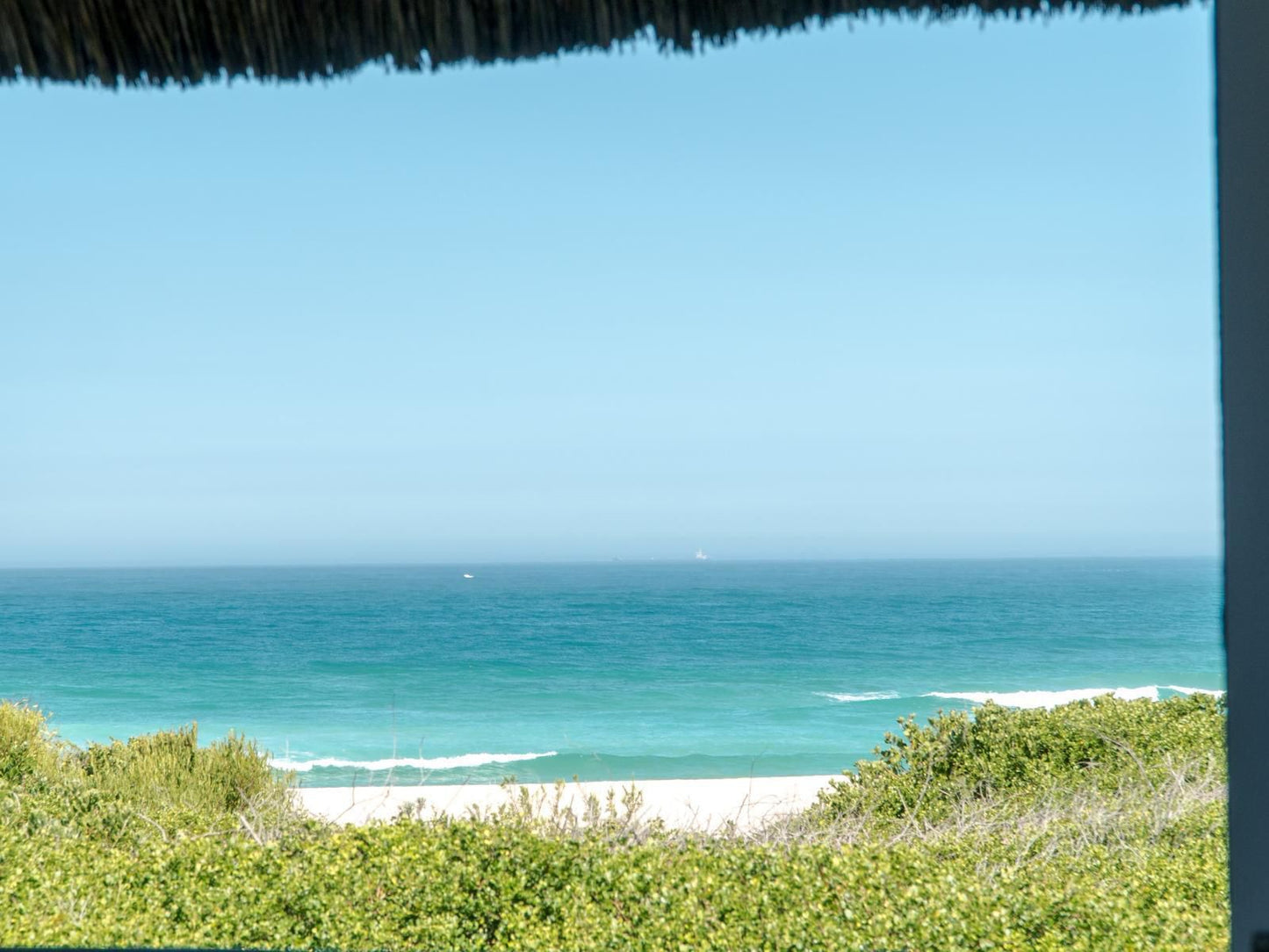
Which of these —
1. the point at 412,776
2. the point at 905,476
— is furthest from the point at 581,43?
the point at 905,476

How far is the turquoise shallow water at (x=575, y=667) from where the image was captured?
1577cm

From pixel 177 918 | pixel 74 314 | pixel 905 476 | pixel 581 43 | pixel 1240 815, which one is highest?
pixel 74 314

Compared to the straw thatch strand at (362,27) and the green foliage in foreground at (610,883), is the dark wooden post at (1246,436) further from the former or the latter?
the green foliage in foreground at (610,883)

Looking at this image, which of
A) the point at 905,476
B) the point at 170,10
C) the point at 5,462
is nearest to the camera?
the point at 170,10

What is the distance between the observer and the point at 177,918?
2822 mm

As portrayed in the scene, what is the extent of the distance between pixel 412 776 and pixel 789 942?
11.8 meters

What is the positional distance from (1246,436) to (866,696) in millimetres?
19547

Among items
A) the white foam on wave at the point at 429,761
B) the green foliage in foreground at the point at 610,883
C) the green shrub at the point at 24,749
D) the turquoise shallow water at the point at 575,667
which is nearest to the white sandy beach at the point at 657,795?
the turquoise shallow water at the point at 575,667

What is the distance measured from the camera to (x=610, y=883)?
3121 millimetres

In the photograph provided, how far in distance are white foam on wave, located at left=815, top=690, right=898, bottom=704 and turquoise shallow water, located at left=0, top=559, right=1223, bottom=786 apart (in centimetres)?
8

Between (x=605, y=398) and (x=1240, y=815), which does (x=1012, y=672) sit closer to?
(x=605, y=398)

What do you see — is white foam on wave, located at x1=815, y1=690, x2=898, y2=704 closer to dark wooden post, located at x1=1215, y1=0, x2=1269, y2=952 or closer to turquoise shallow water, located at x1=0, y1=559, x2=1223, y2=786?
turquoise shallow water, located at x1=0, y1=559, x2=1223, y2=786

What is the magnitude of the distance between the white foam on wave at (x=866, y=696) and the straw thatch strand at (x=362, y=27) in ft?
61.5

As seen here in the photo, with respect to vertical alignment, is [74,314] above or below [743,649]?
above
